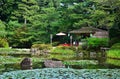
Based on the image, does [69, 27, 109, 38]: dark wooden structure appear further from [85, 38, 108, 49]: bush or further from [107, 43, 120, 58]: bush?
[107, 43, 120, 58]: bush

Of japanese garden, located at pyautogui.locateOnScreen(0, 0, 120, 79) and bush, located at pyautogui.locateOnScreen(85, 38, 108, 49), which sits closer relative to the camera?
bush, located at pyautogui.locateOnScreen(85, 38, 108, 49)

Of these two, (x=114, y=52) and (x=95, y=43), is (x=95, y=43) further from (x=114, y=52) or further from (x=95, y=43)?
(x=114, y=52)

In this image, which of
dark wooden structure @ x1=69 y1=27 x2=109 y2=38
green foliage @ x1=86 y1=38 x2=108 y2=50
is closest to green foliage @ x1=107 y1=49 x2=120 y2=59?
green foliage @ x1=86 y1=38 x2=108 y2=50

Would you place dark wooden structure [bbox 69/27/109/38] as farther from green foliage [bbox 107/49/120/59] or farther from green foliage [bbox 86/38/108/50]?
green foliage [bbox 107/49/120/59]

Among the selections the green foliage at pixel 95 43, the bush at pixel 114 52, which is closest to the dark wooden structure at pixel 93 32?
the green foliage at pixel 95 43

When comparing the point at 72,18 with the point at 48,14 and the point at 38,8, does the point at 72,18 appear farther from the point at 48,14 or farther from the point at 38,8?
the point at 38,8

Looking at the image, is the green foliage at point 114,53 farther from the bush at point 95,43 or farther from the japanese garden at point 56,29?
the bush at point 95,43

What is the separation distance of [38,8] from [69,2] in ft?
15.9

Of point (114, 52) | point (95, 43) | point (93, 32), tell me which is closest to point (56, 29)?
point (93, 32)

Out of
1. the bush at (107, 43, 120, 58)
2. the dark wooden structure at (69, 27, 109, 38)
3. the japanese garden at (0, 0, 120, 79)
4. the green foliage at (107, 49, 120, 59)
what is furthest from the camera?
the dark wooden structure at (69, 27, 109, 38)

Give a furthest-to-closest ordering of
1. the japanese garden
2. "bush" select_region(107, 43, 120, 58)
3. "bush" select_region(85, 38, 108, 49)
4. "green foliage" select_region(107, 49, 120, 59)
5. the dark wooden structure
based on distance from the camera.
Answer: the dark wooden structure < the japanese garden < "bush" select_region(85, 38, 108, 49) < "bush" select_region(107, 43, 120, 58) < "green foliage" select_region(107, 49, 120, 59)

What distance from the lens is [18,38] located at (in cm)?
4459

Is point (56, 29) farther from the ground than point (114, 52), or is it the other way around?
point (114, 52)

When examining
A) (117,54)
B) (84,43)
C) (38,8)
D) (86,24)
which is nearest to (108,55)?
(117,54)
